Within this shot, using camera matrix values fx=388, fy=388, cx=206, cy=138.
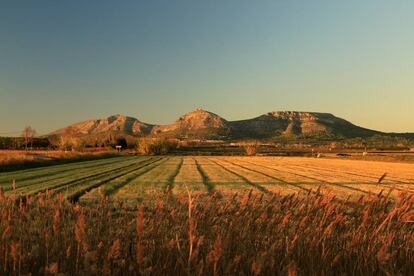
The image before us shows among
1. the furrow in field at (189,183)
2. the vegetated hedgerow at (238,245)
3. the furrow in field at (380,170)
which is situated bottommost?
the furrow in field at (380,170)

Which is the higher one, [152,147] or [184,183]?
[152,147]

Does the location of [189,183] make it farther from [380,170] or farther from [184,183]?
[380,170]

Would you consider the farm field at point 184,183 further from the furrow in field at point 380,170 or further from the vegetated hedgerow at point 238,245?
the vegetated hedgerow at point 238,245

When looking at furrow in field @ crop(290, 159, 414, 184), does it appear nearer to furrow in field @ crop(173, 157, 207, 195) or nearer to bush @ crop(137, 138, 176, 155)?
furrow in field @ crop(173, 157, 207, 195)

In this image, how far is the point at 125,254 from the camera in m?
4.60

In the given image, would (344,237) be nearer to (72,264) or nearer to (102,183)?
(72,264)

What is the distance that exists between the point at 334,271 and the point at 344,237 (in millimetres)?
646

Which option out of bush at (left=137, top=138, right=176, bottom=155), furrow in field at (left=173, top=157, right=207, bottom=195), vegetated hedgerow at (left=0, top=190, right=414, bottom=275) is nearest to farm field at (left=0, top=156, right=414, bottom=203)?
furrow in field at (left=173, top=157, right=207, bottom=195)

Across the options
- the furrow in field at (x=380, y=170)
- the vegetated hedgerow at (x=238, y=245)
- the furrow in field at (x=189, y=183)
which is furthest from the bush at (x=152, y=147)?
the vegetated hedgerow at (x=238, y=245)

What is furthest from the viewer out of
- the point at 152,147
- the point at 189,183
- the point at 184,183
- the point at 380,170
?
the point at 152,147

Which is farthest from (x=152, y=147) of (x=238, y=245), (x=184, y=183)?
(x=238, y=245)

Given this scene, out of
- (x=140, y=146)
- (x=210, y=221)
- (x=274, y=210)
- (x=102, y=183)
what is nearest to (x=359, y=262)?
(x=274, y=210)

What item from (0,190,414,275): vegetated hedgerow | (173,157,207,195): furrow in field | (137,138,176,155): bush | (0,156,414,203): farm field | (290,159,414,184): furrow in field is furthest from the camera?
(137,138,176,155): bush

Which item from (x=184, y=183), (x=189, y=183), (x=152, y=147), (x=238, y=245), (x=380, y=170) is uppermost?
(x=152, y=147)
